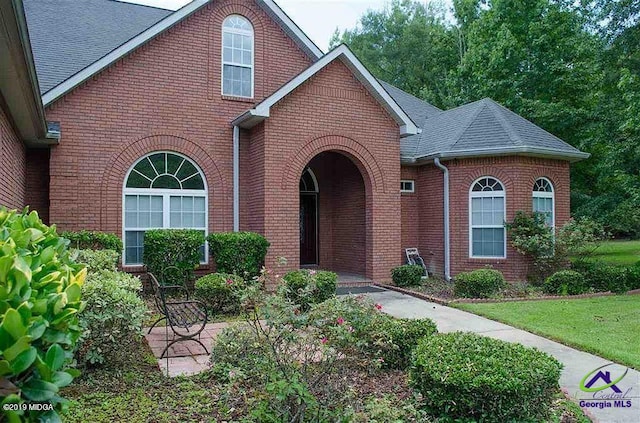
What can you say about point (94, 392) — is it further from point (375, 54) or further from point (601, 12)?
point (375, 54)

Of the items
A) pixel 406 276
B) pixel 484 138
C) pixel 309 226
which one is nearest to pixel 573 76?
pixel 484 138

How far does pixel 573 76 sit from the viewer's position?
1956cm

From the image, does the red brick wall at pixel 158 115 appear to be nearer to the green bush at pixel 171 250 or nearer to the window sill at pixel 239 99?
the window sill at pixel 239 99

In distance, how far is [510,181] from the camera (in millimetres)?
12820

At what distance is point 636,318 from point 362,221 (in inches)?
261

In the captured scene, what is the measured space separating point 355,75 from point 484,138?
4.15 meters

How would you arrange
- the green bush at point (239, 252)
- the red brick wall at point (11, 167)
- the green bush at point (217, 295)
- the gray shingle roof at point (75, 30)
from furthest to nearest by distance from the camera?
the gray shingle roof at point (75, 30) → the green bush at point (239, 252) → the green bush at point (217, 295) → the red brick wall at point (11, 167)

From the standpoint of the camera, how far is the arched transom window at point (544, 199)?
13.3 m

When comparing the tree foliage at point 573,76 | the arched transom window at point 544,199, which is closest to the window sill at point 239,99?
the arched transom window at point 544,199

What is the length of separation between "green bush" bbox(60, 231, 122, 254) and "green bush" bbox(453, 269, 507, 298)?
736 cm

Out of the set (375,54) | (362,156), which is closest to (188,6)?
(362,156)

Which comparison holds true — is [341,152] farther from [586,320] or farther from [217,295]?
[586,320]

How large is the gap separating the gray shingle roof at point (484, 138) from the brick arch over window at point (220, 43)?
4.83 metres

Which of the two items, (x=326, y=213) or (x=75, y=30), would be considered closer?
(x=75, y=30)
